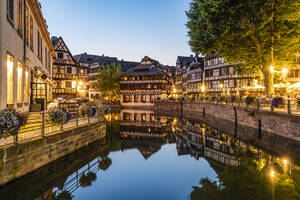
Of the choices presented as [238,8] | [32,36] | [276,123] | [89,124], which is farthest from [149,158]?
[238,8]

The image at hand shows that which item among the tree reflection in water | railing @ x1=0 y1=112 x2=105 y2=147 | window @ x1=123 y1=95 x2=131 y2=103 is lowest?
the tree reflection in water

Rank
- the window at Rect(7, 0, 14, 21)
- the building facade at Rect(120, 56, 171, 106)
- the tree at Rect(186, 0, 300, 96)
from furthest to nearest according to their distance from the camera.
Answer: the building facade at Rect(120, 56, 171, 106), the tree at Rect(186, 0, 300, 96), the window at Rect(7, 0, 14, 21)

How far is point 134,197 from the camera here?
8.03 metres

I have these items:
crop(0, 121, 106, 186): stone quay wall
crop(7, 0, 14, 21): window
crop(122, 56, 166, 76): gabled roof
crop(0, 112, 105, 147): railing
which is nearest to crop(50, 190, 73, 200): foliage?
crop(0, 121, 106, 186): stone quay wall

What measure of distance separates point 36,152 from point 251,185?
852cm

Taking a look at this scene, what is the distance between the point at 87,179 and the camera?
9.66m

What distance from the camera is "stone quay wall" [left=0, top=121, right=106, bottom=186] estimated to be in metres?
7.51

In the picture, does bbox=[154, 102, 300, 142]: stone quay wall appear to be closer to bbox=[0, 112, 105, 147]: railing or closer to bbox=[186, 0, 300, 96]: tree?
bbox=[186, 0, 300, 96]: tree

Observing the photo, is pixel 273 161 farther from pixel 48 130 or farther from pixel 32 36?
pixel 32 36

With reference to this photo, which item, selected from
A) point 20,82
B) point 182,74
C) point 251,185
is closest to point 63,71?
point 20,82

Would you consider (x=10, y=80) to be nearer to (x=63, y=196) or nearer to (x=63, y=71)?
(x=63, y=196)

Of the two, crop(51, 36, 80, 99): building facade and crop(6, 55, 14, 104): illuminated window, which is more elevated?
crop(51, 36, 80, 99): building facade

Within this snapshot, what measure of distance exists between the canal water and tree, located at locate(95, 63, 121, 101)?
44.1 m

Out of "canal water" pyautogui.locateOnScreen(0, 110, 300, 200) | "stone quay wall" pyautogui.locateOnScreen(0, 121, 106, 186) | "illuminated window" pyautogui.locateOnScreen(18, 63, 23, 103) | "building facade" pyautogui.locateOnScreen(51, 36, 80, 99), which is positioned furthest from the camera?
"building facade" pyautogui.locateOnScreen(51, 36, 80, 99)
